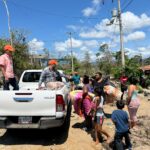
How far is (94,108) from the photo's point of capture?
8391mm

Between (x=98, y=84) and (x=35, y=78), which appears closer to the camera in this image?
(x=98, y=84)

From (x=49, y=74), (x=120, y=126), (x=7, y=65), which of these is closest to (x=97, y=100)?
(x=120, y=126)

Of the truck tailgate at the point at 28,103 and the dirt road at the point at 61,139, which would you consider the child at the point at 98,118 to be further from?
the truck tailgate at the point at 28,103

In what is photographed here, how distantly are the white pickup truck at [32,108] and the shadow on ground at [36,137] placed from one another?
0.74 metres

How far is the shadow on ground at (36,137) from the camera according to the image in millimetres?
8357

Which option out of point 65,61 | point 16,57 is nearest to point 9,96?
point 16,57

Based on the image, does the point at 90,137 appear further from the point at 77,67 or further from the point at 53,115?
the point at 77,67

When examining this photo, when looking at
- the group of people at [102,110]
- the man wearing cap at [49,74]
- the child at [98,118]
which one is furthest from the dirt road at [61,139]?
the man wearing cap at [49,74]

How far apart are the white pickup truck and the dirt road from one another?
0.58m

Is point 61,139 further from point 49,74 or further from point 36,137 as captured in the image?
point 49,74

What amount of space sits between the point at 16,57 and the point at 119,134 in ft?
99.4

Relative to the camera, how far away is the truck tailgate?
7676 millimetres

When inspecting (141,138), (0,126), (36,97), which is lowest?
(141,138)

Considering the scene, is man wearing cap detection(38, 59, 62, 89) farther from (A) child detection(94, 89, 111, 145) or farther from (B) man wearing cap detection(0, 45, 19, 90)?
(A) child detection(94, 89, 111, 145)
